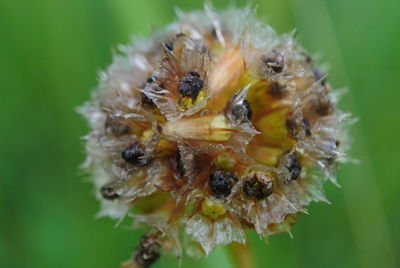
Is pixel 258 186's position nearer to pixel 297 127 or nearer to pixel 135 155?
pixel 297 127

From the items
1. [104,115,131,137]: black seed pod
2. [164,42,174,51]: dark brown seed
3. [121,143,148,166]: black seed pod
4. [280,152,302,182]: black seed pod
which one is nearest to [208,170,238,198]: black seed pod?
[280,152,302,182]: black seed pod

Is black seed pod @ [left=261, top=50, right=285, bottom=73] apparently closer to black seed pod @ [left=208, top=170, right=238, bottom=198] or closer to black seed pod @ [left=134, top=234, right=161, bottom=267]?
black seed pod @ [left=208, top=170, right=238, bottom=198]

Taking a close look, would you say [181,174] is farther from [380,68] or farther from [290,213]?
[380,68]

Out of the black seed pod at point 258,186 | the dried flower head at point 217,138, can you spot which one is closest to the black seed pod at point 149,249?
the dried flower head at point 217,138

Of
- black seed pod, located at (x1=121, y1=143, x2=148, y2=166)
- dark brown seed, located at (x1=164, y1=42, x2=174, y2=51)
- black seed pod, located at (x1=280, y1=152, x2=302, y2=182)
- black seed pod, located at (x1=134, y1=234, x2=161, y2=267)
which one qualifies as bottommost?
black seed pod, located at (x1=134, y1=234, x2=161, y2=267)

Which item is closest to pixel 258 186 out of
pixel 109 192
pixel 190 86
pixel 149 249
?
pixel 190 86

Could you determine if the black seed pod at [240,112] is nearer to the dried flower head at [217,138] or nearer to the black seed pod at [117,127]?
the dried flower head at [217,138]

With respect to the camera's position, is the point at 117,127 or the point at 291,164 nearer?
the point at 291,164
